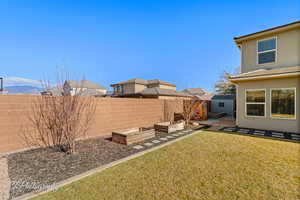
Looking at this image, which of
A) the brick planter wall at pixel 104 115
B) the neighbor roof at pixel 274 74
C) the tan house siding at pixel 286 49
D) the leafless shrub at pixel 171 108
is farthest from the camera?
the leafless shrub at pixel 171 108

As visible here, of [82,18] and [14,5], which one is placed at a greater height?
[82,18]

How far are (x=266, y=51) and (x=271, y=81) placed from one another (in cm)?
229

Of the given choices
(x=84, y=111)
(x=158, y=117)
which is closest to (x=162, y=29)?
(x=158, y=117)

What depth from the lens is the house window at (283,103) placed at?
6566mm

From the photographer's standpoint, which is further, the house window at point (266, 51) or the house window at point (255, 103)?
the house window at point (266, 51)

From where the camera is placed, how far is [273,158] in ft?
12.3

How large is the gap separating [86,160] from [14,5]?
965 cm

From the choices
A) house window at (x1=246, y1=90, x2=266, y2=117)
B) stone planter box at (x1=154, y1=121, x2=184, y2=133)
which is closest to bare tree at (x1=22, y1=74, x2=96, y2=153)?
stone planter box at (x1=154, y1=121, x2=184, y2=133)

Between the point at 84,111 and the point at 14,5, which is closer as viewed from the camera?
the point at 84,111

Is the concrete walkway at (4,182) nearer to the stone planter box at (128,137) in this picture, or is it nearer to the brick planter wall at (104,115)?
the brick planter wall at (104,115)

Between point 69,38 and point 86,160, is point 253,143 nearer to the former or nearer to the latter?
point 86,160

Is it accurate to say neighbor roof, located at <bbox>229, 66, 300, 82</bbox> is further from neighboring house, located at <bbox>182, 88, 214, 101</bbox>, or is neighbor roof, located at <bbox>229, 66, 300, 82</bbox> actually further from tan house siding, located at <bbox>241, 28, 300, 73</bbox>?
neighboring house, located at <bbox>182, 88, 214, 101</bbox>

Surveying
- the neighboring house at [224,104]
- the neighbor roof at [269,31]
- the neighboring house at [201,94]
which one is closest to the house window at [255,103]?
the neighbor roof at [269,31]

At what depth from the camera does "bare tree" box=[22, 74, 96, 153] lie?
4.49 meters
